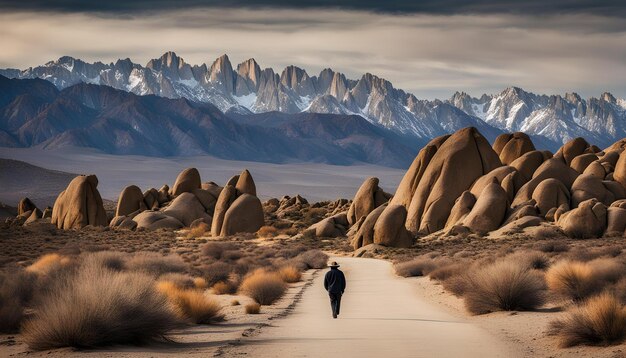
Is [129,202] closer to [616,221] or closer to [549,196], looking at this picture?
[549,196]

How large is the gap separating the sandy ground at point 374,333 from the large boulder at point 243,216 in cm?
4509

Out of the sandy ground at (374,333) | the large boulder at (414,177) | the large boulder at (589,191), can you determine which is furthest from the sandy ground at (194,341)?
the large boulder at (414,177)

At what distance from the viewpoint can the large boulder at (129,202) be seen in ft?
292

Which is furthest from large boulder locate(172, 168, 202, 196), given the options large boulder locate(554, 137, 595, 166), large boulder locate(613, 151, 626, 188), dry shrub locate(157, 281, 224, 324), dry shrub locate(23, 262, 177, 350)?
dry shrub locate(23, 262, 177, 350)

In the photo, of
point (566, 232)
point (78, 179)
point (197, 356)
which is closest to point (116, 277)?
point (197, 356)

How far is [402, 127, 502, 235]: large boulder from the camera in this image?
63.3 metres

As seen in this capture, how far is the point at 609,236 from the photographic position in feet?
169

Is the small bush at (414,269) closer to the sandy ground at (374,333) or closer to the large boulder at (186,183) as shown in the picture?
the sandy ground at (374,333)

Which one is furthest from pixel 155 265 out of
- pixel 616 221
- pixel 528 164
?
pixel 528 164

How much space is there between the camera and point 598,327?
15406 mm

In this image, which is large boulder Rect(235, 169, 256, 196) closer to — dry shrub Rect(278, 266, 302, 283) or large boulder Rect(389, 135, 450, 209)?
large boulder Rect(389, 135, 450, 209)

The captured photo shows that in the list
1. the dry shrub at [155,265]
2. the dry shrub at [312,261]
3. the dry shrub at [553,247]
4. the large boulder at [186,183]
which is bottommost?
the dry shrub at [312,261]

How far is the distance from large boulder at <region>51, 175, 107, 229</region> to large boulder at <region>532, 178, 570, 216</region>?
43364 millimetres

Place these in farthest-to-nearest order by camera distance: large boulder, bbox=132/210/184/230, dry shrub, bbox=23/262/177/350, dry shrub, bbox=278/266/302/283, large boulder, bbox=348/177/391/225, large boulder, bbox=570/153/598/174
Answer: large boulder, bbox=132/210/184/230, large boulder, bbox=570/153/598/174, large boulder, bbox=348/177/391/225, dry shrub, bbox=278/266/302/283, dry shrub, bbox=23/262/177/350
